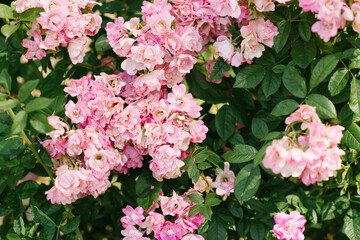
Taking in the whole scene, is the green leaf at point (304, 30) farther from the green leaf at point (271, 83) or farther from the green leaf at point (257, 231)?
the green leaf at point (257, 231)

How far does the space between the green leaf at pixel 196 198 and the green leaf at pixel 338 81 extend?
1.90 ft

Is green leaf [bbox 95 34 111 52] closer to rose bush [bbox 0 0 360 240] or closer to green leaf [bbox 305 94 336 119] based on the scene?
rose bush [bbox 0 0 360 240]

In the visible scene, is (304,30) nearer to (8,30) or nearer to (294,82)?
(294,82)

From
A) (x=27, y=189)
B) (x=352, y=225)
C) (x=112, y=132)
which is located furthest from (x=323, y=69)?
(x=27, y=189)

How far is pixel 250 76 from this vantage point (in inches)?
66.3

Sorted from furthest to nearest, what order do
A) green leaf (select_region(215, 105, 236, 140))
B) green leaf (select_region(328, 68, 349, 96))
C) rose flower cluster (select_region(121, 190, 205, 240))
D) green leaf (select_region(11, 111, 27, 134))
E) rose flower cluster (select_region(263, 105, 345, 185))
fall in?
green leaf (select_region(215, 105, 236, 140)), rose flower cluster (select_region(121, 190, 205, 240)), green leaf (select_region(328, 68, 349, 96)), green leaf (select_region(11, 111, 27, 134)), rose flower cluster (select_region(263, 105, 345, 185))

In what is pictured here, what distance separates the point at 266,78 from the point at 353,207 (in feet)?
1.93

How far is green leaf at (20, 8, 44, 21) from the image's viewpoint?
1561 mm

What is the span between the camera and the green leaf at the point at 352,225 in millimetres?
1671

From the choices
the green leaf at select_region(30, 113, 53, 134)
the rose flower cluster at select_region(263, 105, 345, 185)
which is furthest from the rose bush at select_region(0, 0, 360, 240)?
the rose flower cluster at select_region(263, 105, 345, 185)

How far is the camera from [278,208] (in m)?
1.74

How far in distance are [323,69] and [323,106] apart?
13cm

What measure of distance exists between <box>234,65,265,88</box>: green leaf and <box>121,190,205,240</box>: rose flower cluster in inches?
18.2

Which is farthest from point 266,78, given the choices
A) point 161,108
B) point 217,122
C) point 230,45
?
point 161,108
